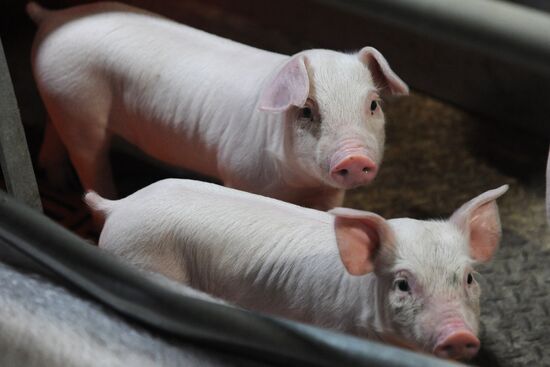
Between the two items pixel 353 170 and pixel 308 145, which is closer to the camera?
pixel 353 170

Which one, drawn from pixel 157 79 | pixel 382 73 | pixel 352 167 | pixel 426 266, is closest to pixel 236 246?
pixel 352 167

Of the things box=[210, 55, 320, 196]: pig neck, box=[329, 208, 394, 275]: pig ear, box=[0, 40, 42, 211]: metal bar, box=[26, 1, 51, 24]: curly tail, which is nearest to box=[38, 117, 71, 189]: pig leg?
box=[26, 1, 51, 24]: curly tail

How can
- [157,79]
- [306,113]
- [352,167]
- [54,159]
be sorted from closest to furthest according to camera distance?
[352,167], [306,113], [157,79], [54,159]

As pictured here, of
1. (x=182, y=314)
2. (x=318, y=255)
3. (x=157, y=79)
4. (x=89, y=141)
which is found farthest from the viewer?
(x=89, y=141)

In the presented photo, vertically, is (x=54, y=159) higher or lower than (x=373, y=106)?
lower

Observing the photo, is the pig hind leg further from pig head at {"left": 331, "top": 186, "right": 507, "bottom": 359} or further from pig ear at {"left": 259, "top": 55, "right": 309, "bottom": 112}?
pig head at {"left": 331, "top": 186, "right": 507, "bottom": 359}

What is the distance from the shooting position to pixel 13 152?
135 centimetres

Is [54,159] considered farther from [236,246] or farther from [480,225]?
[480,225]

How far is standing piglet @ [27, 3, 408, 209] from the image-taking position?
167 centimetres

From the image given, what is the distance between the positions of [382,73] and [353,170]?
276mm

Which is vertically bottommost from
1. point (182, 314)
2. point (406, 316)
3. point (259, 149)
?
point (259, 149)

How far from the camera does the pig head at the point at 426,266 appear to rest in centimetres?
124

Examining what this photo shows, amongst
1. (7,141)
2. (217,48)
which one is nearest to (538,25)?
(7,141)

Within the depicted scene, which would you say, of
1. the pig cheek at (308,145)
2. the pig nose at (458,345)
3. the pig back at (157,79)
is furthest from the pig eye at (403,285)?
the pig back at (157,79)
